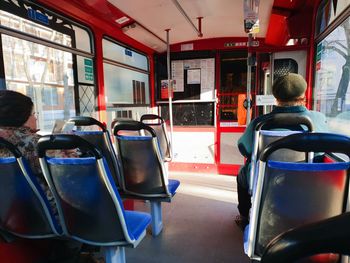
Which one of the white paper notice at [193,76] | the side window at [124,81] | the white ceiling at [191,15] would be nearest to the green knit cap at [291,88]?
the white ceiling at [191,15]

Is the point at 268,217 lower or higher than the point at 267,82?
lower

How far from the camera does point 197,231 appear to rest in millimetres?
2336

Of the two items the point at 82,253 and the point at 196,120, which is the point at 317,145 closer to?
the point at 82,253

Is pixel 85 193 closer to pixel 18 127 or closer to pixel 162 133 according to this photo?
pixel 18 127

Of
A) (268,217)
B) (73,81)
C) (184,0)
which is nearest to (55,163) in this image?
(268,217)

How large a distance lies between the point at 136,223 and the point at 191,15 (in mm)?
2465

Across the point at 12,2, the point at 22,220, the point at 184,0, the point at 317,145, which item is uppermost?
the point at 184,0

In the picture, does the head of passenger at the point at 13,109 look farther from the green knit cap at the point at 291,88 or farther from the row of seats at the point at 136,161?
A: the green knit cap at the point at 291,88

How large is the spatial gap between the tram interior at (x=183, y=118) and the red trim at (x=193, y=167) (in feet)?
0.06

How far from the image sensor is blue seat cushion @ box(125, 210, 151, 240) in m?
1.42

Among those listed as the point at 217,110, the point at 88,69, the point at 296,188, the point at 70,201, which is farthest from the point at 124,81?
the point at 296,188

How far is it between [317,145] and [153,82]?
3745 mm

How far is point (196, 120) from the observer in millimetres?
4270

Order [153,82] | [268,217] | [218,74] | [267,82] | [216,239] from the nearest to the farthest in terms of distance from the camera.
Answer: [268,217]
[216,239]
[267,82]
[218,74]
[153,82]
